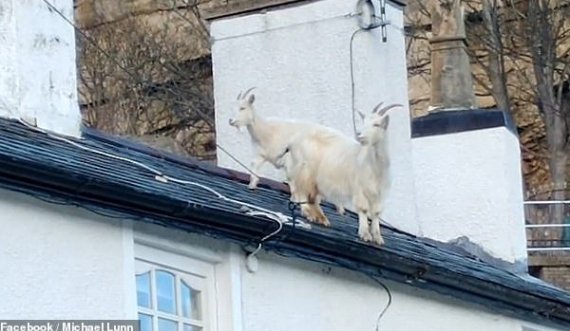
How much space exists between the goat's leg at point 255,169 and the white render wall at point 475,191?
3.26 meters

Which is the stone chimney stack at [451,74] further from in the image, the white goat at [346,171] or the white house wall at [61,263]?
the white house wall at [61,263]

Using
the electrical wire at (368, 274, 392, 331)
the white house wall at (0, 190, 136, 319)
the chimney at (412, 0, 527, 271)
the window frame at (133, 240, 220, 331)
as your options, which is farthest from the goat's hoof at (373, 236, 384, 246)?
the chimney at (412, 0, 527, 271)

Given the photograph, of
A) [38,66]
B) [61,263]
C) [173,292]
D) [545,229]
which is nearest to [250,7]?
[38,66]

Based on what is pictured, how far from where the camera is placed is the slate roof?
466 inches

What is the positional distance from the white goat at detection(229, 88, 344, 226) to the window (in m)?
1.87

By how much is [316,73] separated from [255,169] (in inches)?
108

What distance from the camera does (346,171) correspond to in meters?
14.7

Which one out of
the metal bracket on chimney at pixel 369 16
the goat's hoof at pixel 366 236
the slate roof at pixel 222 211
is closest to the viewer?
the slate roof at pixel 222 211

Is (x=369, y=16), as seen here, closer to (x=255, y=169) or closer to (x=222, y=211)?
(x=255, y=169)

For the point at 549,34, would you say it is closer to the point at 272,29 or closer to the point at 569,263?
the point at 569,263

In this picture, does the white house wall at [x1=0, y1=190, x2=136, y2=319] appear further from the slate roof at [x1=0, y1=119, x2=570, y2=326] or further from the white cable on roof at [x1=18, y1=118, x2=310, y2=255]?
the white cable on roof at [x1=18, y1=118, x2=310, y2=255]

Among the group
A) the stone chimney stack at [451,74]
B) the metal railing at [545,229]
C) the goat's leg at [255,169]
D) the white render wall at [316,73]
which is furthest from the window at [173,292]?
the metal railing at [545,229]

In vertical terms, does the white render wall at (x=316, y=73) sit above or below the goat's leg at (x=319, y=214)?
above

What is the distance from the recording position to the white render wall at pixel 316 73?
17734mm
